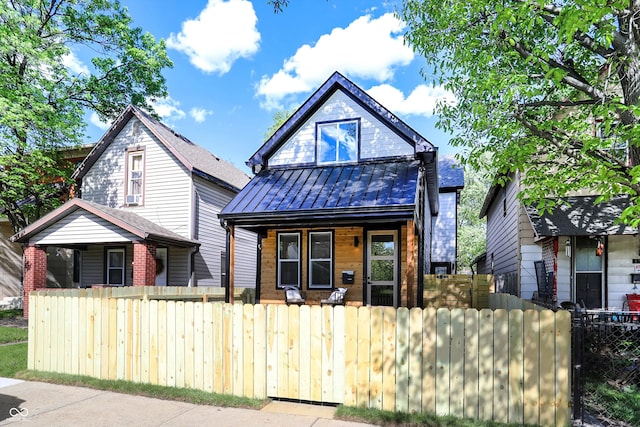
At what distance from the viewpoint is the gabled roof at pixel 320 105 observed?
1166 cm

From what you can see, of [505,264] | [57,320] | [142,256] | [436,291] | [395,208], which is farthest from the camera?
[505,264]

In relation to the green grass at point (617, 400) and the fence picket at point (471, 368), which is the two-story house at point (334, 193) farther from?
the fence picket at point (471, 368)

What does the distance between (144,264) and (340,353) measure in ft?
35.2

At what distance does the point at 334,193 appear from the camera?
10.5 m

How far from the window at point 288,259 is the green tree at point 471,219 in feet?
95.0

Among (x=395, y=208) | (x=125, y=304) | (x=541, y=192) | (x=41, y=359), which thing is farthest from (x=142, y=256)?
(x=541, y=192)

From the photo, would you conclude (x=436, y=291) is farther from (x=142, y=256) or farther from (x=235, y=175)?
(x=235, y=175)

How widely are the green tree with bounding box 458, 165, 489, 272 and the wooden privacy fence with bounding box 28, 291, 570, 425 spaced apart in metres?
34.4

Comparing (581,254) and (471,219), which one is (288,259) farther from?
(471,219)

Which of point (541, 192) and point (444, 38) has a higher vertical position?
point (444, 38)

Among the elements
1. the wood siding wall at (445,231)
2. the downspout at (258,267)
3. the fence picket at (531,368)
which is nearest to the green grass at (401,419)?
→ the fence picket at (531,368)

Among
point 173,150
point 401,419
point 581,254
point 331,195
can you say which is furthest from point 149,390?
point 173,150

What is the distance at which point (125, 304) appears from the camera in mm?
6781

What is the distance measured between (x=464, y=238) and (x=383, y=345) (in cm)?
3723
